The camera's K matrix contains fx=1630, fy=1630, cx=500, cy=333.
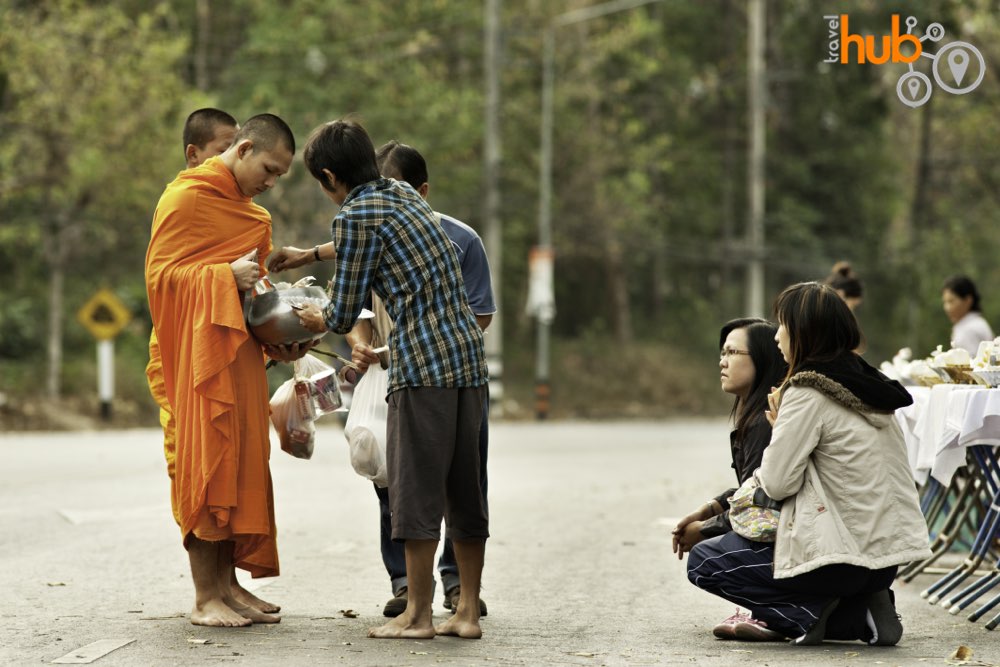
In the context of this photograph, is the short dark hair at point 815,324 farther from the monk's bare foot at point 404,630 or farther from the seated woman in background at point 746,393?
the monk's bare foot at point 404,630

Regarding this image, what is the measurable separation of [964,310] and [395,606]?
6211mm

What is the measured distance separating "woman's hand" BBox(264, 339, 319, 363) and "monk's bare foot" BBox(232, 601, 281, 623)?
104cm

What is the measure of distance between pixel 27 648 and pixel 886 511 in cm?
326

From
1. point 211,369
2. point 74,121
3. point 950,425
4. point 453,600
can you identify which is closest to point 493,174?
point 74,121

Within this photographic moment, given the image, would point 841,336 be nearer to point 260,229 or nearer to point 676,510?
point 260,229

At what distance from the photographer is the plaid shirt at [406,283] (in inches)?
248

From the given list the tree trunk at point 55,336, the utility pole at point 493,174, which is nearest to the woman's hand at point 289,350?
the tree trunk at point 55,336

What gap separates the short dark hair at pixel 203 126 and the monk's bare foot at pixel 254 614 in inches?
77.6

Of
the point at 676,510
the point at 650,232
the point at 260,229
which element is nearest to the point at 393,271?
the point at 260,229

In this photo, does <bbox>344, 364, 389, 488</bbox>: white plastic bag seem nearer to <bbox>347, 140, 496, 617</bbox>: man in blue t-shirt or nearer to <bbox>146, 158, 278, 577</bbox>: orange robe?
<bbox>347, 140, 496, 617</bbox>: man in blue t-shirt

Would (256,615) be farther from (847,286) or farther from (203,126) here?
(847,286)

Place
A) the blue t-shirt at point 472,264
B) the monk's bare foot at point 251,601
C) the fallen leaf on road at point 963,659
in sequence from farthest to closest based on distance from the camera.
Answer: the blue t-shirt at point 472,264
the monk's bare foot at point 251,601
the fallen leaf on road at point 963,659

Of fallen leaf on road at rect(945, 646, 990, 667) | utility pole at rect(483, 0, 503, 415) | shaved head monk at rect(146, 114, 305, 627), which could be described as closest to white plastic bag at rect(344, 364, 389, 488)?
shaved head monk at rect(146, 114, 305, 627)

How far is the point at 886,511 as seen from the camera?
6.28 m
